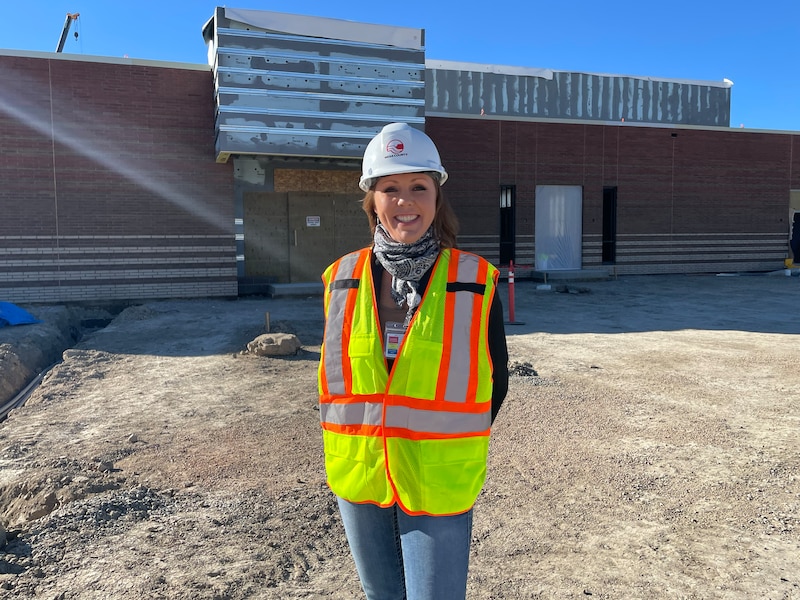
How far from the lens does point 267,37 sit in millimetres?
14055

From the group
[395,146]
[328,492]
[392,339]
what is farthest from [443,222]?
[328,492]

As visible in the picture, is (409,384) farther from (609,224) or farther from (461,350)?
(609,224)

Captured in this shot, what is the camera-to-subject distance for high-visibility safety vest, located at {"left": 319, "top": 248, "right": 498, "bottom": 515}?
1.79 meters

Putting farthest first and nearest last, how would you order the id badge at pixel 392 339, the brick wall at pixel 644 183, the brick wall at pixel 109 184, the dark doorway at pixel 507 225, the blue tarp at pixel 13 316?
1. the dark doorway at pixel 507 225
2. the brick wall at pixel 644 183
3. the brick wall at pixel 109 184
4. the blue tarp at pixel 13 316
5. the id badge at pixel 392 339

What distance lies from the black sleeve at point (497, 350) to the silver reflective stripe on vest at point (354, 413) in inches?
16.8

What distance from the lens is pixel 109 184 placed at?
49.9 ft

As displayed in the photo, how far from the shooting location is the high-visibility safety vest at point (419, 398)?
1.79 meters

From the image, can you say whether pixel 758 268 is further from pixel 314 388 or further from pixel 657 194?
pixel 314 388

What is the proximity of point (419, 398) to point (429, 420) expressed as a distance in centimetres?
7

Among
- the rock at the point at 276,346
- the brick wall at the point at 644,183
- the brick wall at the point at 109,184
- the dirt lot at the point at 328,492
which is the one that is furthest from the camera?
the brick wall at the point at 644,183

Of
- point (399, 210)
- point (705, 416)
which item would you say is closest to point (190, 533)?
point (399, 210)

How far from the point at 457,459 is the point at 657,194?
22.0 meters

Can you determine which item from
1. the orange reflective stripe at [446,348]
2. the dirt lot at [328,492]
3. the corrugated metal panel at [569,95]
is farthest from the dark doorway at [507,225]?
the orange reflective stripe at [446,348]

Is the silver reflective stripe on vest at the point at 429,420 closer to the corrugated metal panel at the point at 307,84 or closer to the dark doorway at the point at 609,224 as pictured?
the corrugated metal panel at the point at 307,84
